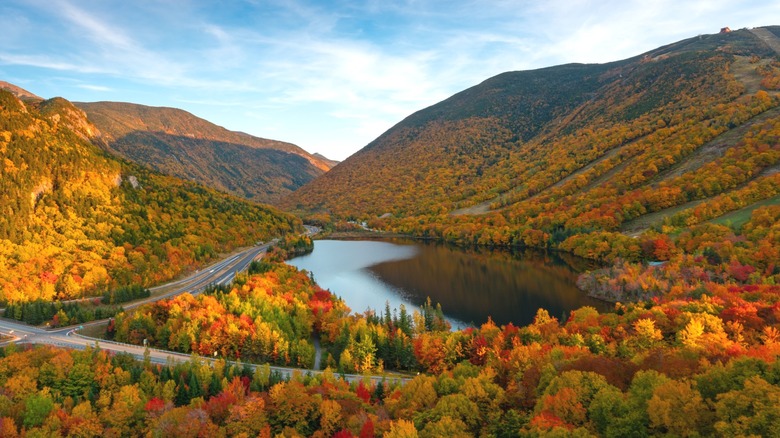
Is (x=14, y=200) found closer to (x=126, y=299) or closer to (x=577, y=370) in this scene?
Answer: (x=126, y=299)

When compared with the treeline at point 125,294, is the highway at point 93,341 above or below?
below

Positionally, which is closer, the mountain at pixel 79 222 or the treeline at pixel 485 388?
the treeline at pixel 485 388

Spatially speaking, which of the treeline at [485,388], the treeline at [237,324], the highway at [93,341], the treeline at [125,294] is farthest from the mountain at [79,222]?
the treeline at [485,388]

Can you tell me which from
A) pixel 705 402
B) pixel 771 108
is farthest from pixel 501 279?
pixel 771 108

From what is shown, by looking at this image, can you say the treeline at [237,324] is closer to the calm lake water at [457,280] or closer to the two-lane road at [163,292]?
the two-lane road at [163,292]

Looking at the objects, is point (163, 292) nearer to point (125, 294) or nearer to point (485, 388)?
point (125, 294)
